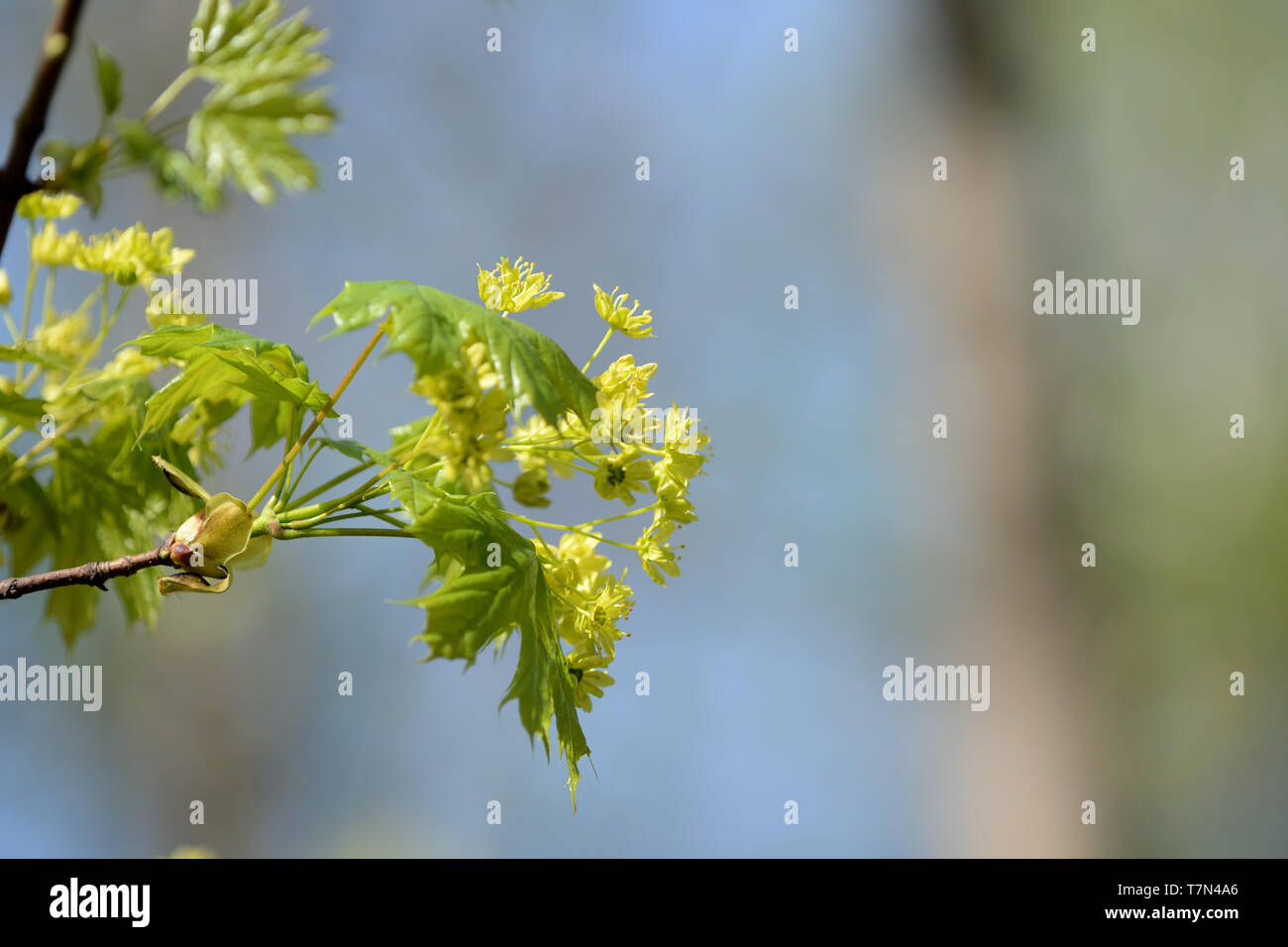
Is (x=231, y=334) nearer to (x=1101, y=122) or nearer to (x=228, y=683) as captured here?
(x=228, y=683)

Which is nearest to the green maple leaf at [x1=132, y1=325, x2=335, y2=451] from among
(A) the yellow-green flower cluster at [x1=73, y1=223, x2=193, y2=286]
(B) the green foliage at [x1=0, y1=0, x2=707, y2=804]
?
(B) the green foliage at [x1=0, y1=0, x2=707, y2=804]

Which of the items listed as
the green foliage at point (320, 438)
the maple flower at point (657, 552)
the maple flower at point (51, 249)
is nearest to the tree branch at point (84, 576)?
the green foliage at point (320, 438)

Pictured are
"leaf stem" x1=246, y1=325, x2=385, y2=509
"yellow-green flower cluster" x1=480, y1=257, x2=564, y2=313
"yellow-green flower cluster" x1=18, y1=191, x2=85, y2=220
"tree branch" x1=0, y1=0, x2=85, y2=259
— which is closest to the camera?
"tree branch" x1=0, y1=0, x2=85, y2=259

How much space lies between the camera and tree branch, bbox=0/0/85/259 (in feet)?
1.60

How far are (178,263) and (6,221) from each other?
1.40 ft

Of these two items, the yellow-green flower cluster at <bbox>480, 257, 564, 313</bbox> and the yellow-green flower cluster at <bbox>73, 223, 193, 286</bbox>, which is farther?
the yellow-green flower cluster at <bbox>73, 223, 193, 286</bbox>

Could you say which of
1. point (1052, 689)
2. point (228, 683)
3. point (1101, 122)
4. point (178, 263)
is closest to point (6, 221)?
point (178, 263)

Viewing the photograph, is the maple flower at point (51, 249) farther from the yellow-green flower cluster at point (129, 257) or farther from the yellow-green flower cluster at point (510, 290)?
the yellow-green flower cluster at point (510, 290)

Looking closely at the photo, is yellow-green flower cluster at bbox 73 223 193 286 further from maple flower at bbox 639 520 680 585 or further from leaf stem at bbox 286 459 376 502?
maple flower at bbox 639 520 680 585

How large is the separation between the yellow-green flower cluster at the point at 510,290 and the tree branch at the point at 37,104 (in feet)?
0.96

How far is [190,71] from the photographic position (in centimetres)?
66

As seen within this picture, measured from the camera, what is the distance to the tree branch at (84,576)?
0.59 metres

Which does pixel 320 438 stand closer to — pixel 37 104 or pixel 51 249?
pixel 37 104

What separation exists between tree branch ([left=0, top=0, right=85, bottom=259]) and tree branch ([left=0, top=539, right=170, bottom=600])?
205 mm
